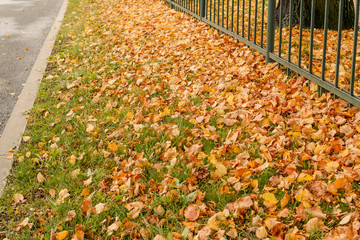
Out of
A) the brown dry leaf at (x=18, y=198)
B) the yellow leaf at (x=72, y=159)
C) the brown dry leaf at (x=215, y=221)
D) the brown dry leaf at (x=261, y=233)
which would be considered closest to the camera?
the brown dry leaf at (x=261, y=233)

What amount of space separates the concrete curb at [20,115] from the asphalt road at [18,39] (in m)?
0.09

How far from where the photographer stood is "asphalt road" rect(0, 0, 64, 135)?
5289 millimetres

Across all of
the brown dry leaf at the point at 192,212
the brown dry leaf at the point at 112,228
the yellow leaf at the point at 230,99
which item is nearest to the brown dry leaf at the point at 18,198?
the brown dry leaf at the point at 112,228

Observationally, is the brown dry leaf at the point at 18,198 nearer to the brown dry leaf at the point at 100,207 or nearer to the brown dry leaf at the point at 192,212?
the brown dry leaf at the point at 100,207

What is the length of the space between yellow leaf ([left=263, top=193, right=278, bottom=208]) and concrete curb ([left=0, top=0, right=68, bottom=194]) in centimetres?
200

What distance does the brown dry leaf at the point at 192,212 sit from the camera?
253cm

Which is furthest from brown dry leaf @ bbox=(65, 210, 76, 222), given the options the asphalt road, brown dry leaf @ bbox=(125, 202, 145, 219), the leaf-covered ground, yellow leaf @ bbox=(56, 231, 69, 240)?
the asphalt road

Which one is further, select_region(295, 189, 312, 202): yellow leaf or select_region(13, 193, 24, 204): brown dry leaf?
select_region(13, 193, 24, 204): brown dry leaf

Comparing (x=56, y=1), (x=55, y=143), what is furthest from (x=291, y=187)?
(x=56, y=1)

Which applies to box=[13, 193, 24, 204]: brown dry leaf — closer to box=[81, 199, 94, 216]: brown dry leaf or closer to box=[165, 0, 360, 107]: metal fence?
box=[81, 199, 94, 216]: brown dry leaf

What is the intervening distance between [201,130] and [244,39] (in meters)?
2.23

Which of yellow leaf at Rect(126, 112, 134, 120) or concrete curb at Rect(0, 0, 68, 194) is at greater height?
yellow leaf at Rect(126, 112, 134, 120)

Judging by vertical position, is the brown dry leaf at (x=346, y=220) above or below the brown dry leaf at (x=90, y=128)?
above

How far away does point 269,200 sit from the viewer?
2.59 m
